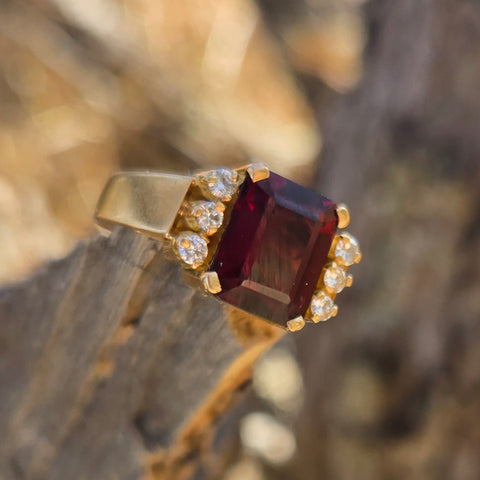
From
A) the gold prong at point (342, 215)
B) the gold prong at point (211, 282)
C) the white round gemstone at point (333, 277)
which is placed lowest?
the gold prong at point (211, 282)

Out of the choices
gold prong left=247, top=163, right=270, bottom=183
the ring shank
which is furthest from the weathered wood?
A: gold prong left=247, top=163, right=270, bottom=183

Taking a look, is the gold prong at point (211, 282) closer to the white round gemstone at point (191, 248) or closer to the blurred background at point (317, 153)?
the white round gemstone at point (191, 248)

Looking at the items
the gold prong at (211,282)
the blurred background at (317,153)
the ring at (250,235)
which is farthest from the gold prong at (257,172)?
the blurred background at (317,153)

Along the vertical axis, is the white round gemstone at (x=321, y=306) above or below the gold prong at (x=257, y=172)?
below

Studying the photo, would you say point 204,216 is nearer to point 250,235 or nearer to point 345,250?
point 250,235

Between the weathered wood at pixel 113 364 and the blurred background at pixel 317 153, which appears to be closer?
the weathered wood at pixel 113 364

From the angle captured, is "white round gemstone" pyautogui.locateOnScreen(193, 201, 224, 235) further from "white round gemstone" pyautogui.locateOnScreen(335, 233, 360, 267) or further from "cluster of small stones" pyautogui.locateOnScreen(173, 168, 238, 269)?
"white round gemstone" pyautogui.locateOnScreen(335, 233, 360, 267)
